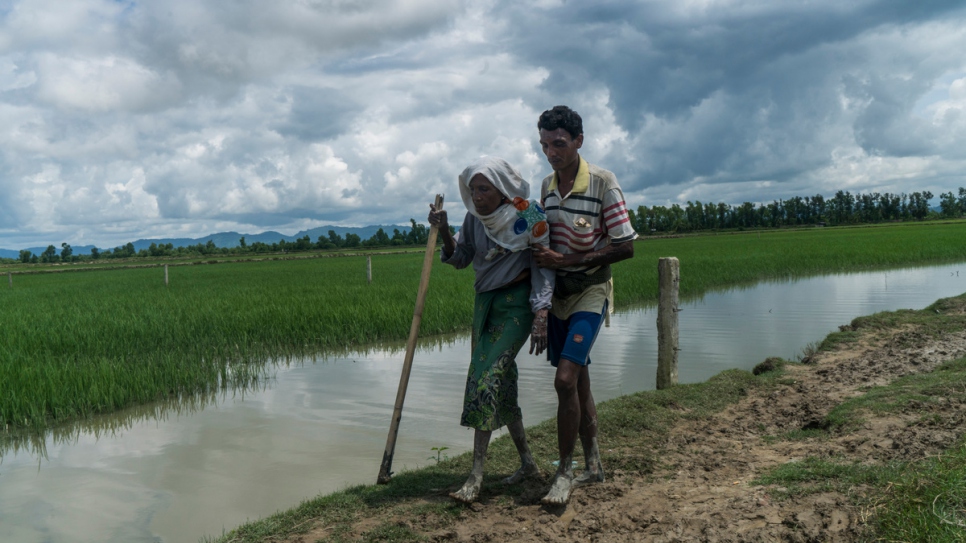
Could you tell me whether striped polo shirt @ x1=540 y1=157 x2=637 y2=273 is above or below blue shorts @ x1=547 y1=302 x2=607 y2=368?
above

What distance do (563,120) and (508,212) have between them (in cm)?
48

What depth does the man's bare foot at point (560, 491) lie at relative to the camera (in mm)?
3188

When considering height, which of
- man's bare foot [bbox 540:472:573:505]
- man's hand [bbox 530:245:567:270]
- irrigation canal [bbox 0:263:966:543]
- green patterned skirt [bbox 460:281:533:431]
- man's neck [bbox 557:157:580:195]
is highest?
man's neck [bbox 557:157:580:195]

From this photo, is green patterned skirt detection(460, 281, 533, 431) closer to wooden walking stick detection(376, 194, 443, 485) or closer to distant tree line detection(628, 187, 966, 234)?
wooden walking stick detection(376, 194, 443, 485)

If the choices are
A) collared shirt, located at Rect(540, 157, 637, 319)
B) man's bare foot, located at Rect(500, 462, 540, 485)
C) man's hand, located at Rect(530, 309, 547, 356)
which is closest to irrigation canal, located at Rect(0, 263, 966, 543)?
man's bare foot, located at Rect(500, 462, 540, 485)

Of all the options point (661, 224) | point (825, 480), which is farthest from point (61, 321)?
point (661, 224)

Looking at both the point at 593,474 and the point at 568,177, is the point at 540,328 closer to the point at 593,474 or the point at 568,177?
the point at 568,177

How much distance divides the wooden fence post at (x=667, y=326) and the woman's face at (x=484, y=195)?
3.36 m

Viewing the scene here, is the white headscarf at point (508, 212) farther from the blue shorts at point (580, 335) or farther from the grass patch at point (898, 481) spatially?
the grass patch at point (898, 481)

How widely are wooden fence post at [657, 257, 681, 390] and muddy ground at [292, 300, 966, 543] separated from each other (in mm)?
982

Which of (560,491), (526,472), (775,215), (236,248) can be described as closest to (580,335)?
(560,491)

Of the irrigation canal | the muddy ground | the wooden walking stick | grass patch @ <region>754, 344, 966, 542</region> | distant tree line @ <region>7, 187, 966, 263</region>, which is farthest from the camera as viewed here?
distant tree line @ <region>7, 187, 966, 263</region>

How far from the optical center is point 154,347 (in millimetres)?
9422

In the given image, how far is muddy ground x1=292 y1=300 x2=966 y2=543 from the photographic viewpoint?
9.33ft
